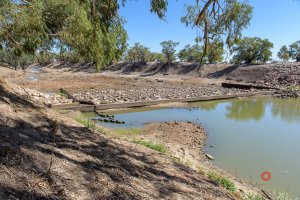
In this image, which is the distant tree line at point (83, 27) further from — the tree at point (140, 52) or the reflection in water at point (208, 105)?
the tree at point (140, 52)

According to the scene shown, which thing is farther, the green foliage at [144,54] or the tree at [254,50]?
the green foliage at [144,54]

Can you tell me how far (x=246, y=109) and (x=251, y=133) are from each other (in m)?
6.36

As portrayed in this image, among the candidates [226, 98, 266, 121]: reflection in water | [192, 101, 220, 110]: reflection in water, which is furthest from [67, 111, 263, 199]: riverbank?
→ [192, 101, 220, 110]: reflection in water

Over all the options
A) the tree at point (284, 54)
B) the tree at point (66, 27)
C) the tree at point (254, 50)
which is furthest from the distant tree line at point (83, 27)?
the tree at point (284, 54)

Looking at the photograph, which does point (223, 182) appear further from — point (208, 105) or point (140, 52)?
point (140, 52)

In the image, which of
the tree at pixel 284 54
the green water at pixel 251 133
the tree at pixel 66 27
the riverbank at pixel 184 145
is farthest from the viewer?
the tree at pixel 284 54

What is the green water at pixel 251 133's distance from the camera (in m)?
6.63

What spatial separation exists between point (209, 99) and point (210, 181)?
1458cm

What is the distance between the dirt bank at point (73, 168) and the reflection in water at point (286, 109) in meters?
11.6

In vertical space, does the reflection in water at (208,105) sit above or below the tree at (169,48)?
below

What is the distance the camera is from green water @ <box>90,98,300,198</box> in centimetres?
663

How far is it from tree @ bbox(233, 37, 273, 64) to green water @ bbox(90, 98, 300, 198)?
1904 centimetres

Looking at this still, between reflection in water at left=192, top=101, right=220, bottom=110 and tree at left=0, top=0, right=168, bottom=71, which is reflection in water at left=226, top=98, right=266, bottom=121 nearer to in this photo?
reflection in water at left=192, top=101, right=220, bottom=110

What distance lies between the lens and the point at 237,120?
43.7 feet
